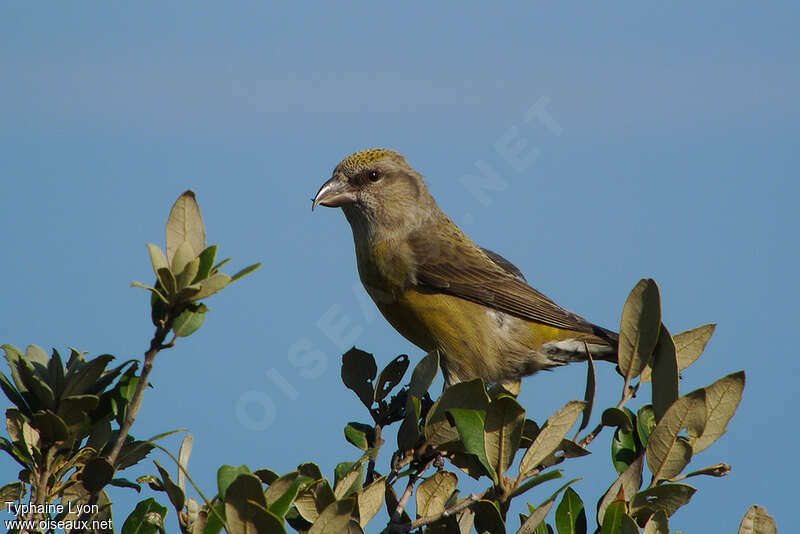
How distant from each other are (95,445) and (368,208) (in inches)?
161

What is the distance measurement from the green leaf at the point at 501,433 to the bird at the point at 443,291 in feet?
9.91

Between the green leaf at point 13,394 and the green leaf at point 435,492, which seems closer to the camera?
the green leaf at point 13,394

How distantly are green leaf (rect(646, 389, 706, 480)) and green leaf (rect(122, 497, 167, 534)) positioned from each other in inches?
57.4

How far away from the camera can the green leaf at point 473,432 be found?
8.07ft

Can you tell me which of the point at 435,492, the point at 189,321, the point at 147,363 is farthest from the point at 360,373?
the point at 147,363

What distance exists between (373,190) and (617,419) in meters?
4.09

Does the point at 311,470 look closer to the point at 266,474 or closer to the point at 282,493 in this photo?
the point at 266,474

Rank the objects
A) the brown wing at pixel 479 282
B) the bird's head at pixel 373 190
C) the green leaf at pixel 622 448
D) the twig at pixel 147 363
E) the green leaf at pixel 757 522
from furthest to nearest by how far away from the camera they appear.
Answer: the bird's head at pixel 373 190 < the brown wing at pixel 479 282 < the green leaf at pixel 622 448 < the green leaf at pixel 757 522 < the twig at pixel 147 363

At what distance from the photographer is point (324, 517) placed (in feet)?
7.00

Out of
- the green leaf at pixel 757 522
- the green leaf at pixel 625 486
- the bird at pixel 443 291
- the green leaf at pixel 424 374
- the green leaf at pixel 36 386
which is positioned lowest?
the green leaf at pixel 757 522

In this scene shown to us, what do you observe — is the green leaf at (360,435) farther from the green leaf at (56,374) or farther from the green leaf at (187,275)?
the green leaf at (187,275)

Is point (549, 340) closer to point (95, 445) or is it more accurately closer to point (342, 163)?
point (342, 163)

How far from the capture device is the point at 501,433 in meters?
2.46

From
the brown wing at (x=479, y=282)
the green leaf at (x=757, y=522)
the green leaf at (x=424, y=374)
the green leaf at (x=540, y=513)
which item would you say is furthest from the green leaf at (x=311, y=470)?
the brown wing at (x=479, y=282)
